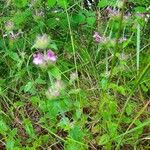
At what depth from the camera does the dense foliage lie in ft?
4.74

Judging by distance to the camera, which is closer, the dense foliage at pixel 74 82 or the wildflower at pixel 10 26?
the dense foliage at pixel 74 82

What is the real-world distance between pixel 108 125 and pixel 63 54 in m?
0.69

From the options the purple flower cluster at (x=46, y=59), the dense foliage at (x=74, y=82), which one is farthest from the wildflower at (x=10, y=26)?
the purple flower cluster at (x=46, y=59)

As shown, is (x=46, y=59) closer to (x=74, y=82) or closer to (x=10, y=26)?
(x=74, y=82)

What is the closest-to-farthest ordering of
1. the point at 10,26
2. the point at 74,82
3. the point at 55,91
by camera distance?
the point at 55,91 → the point at 74,82 → the point at 10,26

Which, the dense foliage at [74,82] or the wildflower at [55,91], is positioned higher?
the wildflower at [55,91]

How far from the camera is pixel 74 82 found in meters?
1.67

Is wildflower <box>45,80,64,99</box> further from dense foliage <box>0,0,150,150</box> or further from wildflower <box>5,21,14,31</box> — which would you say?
wildflower <box>5,21,14,31</box>

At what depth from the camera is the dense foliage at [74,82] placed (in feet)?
4.74

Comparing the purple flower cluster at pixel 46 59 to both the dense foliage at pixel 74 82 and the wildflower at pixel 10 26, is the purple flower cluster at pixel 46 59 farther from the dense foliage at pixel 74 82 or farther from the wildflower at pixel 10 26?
the wildflower at pixel 10 26

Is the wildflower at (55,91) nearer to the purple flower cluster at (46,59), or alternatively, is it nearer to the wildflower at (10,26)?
the purple flower cluster at (46,59)

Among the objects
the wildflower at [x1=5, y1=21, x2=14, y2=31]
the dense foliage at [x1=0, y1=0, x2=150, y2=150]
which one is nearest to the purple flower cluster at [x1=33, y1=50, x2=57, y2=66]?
the dense foliage at [x1=0, y1=0, x2=150, y2=150]

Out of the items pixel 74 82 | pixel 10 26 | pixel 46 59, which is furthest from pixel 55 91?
pixel 10 26

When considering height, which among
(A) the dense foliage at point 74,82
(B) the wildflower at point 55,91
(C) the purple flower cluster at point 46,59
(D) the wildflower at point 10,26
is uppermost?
(C) the purple flower cluster at point 46,59
